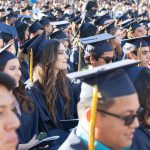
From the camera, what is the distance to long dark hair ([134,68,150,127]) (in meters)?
3.35

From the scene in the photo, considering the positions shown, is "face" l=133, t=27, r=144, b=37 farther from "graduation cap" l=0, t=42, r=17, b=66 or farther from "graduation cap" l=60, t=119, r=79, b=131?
"graduation cap" l=0, t=42, r=17, b=66

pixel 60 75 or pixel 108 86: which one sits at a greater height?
pixel 108 86

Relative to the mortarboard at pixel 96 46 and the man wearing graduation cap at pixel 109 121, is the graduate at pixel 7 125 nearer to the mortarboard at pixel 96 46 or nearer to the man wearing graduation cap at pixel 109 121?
the man wearing graduation cap at pixel 109 121

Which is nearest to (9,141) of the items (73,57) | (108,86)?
(108,86)

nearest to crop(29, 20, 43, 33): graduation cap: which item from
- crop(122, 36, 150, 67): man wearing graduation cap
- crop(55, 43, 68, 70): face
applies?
crop(122, 36, 150, 67): man wearing graduation cap

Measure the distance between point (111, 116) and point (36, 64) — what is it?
8.61 ft

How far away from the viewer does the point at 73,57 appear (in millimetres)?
7836

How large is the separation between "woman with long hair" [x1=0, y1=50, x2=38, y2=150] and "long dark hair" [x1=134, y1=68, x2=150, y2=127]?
1.26 m

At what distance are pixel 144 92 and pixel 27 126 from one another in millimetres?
1383

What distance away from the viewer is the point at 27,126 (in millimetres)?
4195

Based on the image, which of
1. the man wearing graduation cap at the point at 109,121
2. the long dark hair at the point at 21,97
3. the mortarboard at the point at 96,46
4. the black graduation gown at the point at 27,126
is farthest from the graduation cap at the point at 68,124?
the man wearing graduation cap at the point at 109,121

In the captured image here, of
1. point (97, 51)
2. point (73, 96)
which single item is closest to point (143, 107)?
point (73, 96)

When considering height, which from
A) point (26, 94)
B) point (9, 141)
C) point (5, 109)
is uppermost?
point (5, 109)

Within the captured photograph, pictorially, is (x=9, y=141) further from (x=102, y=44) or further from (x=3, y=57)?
(x=102, y=44)
